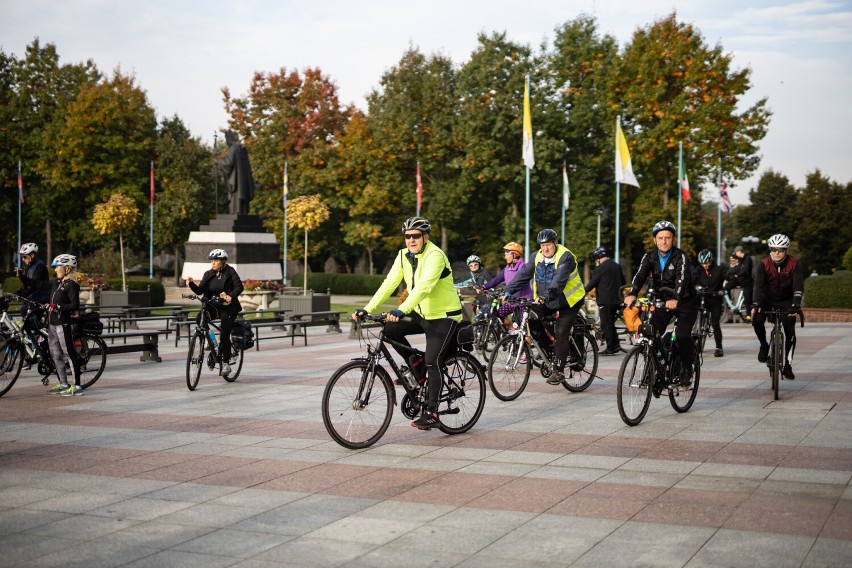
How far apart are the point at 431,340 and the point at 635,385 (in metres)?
2.06

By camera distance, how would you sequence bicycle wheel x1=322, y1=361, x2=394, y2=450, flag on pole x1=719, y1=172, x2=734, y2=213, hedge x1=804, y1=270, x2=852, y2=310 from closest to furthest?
bicycle wheel x1=322, y1=361, x2=394, y2=450, hedge x1=804, y1=270, x2=852, y2=310, flag on pole x1=719, y1=172, x2=734, y2=213

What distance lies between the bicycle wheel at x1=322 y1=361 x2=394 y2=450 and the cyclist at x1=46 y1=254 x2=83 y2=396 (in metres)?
4.96

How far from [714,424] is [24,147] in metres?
57.1

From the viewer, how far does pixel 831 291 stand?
98.0 feet

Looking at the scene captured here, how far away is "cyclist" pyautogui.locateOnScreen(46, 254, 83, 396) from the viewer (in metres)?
11.4

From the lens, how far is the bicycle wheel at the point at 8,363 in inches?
450

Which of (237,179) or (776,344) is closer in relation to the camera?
(776,344)

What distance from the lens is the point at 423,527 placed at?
5.38 metres

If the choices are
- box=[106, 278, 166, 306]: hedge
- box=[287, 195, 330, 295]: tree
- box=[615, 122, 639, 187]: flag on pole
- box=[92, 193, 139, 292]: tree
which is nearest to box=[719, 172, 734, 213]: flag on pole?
box=[615, 122, 639, 187]: flag on pole

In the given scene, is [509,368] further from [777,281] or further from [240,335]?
[240,335]

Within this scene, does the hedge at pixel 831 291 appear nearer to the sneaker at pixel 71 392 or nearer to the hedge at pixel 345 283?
the sneaker at pixel 71 392

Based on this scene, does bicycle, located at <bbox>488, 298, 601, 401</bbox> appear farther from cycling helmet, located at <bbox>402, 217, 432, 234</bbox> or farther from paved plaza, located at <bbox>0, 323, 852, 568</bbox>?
cycling helmet, located at <bbox>402, 217, 432, 234</bbox>

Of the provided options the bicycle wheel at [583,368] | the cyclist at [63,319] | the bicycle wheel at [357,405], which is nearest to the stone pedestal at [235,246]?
the cyclist at [63,319]

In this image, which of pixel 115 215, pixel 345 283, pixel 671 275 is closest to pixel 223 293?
pixel 671 275
